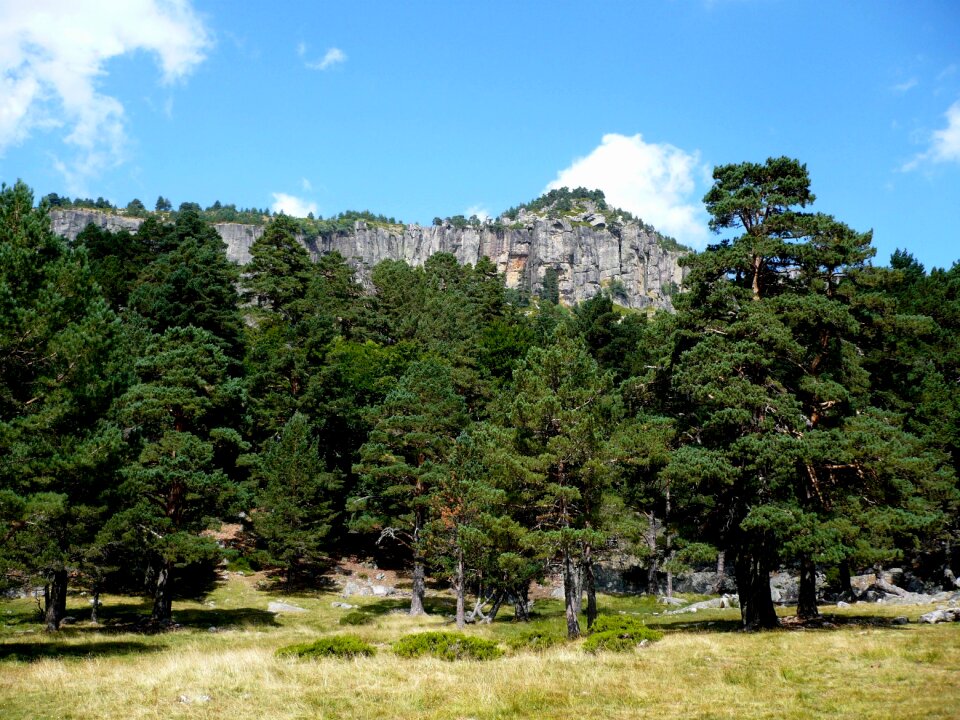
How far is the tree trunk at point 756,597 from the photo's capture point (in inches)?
808

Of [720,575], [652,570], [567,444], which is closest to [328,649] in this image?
[567,444]

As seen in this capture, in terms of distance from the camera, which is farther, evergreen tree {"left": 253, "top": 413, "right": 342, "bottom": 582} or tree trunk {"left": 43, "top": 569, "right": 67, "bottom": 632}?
evergreen tree {"left": 253, "top": 413, "right": 342, "bottom": 582}

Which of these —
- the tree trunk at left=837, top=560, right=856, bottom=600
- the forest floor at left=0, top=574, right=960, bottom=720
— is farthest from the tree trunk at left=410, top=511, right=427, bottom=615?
the tree trunk at left=837, top=560, right=856, bottom=600

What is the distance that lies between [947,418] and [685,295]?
60.3 ft

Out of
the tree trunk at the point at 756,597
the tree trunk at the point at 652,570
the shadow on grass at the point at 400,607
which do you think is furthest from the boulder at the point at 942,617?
the shadow on grass at the point at 400,607

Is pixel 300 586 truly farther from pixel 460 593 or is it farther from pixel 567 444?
pixel 567 444

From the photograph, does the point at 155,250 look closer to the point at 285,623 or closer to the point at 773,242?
the point at 285,623

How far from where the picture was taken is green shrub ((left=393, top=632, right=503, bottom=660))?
16.4 meters

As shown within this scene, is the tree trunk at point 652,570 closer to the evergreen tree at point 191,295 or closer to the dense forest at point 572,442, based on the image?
the dense forest at point 572,442

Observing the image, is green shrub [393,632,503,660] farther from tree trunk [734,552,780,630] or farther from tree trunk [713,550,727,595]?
tree trunk [713,550,727,595]

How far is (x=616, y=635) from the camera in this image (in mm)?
16984

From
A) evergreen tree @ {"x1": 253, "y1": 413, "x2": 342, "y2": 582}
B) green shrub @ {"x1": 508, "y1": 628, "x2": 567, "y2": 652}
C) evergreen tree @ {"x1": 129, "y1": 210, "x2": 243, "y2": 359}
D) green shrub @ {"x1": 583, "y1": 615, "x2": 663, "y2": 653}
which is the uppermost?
evergreen tree @ {"x1": 129, "y1": 210, "x2": 243, "y2": 359}

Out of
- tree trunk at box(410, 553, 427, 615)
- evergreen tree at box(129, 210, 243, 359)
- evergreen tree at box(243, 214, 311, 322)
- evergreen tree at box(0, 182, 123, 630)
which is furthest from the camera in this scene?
evergreen tree at box(243, 214, 311, 322)

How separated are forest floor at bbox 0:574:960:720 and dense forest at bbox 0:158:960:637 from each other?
260 centimetres
